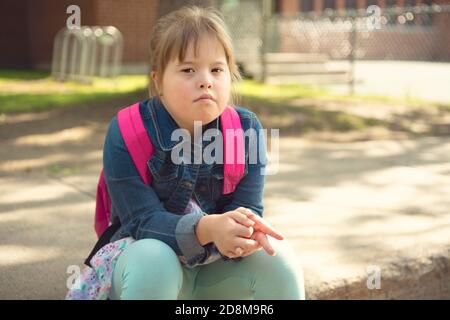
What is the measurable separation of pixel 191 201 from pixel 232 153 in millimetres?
206

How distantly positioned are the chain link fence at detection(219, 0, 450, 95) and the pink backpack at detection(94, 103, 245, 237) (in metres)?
4.78

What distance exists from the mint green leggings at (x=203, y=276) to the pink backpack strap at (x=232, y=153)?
261 millimetres

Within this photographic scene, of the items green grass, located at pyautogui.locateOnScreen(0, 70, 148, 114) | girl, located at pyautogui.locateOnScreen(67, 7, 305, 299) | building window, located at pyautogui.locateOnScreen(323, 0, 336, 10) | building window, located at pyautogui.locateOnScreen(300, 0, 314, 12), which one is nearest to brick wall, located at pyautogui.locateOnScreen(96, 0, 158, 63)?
green grass, located at pyautogui.locateOnScreen(0, 70, 148, 114)

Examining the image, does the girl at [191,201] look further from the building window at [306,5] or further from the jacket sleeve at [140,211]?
the building window at [306,5]

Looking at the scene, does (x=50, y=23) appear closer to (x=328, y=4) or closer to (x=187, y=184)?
(x=328, y=4)

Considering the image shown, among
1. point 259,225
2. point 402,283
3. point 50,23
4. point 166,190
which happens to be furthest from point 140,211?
point 50,23

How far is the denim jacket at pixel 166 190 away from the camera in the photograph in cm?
186

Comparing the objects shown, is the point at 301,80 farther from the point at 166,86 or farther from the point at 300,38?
the point at 166,86

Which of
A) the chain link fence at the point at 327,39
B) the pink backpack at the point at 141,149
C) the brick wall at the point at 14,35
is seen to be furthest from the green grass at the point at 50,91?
the pink backpack at the point at 141,149

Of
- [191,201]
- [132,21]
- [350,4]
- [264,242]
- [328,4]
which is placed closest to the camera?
[264,242]

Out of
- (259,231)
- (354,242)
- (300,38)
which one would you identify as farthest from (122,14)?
(259,231)

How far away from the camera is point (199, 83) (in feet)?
6.38

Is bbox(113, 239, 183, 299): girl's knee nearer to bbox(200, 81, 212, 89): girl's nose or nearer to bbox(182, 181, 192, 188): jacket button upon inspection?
bbox(182, 181, 192, 188): jacket button
